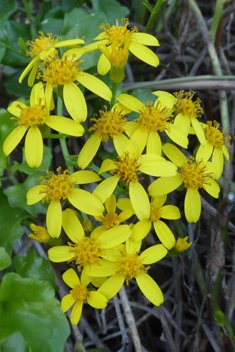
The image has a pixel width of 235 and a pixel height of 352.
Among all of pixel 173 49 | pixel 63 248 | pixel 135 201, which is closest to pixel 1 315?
pixel 63 248

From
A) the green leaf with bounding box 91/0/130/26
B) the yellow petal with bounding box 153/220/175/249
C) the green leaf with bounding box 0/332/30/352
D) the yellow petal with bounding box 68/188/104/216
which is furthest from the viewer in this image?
the green leaf with bounding box 91/0/130/26

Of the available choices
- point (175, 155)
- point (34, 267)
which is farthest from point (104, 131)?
point (34, 267)

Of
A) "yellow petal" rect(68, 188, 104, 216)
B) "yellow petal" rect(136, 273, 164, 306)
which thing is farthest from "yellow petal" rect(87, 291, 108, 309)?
"yellow petal" rect(68, 188, 104, 216)

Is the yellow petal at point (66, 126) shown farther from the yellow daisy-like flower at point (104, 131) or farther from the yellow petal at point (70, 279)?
the yellow petal at point (70, 279)

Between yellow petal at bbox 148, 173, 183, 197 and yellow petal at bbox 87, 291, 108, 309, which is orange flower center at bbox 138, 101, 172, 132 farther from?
yellow petal at bbox 87, 291, 108, 309

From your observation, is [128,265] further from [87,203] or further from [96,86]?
[96,86]

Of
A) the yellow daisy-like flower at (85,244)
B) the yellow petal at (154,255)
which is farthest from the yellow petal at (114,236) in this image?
the yellow petal at (154,255)
